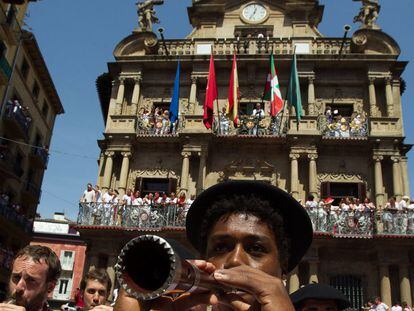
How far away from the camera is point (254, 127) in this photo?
2023 cm

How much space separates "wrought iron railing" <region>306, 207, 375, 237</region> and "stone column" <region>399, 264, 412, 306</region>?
1658mm

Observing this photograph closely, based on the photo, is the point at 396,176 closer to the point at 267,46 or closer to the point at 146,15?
the point at 267,46

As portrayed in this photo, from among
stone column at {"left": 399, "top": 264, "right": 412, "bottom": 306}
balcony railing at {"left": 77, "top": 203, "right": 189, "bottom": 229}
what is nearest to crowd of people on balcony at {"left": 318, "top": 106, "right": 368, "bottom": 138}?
stone column at {"left": 399, "top": 264, "right": 412, "bottom": 306}

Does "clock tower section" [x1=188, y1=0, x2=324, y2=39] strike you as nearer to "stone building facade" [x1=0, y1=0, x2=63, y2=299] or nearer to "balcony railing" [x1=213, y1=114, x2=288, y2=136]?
"balcony railing" [x1=213, y1=114, x2=288, y2=136]

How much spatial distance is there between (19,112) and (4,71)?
2767 millimetres

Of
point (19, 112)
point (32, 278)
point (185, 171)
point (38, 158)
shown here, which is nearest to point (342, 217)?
point (185, 171)

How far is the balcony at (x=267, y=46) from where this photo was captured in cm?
2164

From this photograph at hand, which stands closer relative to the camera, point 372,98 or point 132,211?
point 132,211

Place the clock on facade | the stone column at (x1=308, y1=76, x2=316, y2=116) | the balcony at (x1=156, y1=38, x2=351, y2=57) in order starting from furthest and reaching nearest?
the clock on facade, the balcony at (x1=156, y1=38, x2=351, y2=57), the stone column at (x1=308, y1=76, x2=316, y2=116)

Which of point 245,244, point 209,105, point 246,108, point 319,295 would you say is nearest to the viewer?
point 245,244

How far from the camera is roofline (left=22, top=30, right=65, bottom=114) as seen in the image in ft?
93.8

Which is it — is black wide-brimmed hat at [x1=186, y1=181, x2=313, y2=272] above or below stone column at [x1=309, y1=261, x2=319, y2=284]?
below

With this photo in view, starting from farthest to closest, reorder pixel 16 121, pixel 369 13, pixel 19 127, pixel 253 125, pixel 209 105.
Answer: pixel 19 127 → pixel 16 121 → pixel 369 13 → pixel 253 125 → pixel 209 105

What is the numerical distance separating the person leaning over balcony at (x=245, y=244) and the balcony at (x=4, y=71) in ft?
83.9
